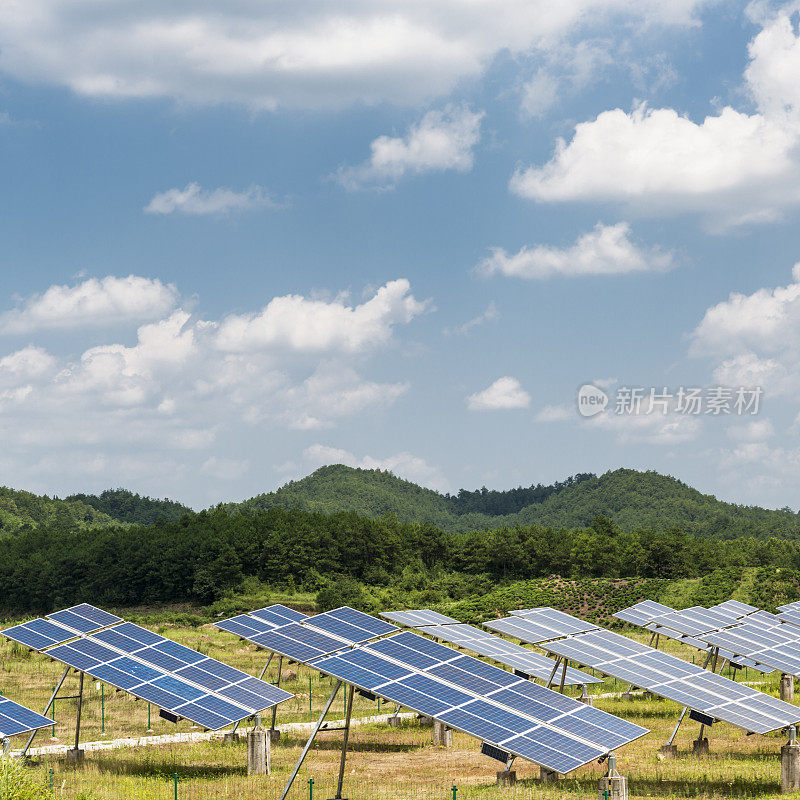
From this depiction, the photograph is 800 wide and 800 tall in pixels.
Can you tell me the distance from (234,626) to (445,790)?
17.5 metres

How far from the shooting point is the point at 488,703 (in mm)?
25172

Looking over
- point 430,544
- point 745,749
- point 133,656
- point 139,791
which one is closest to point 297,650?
point 133,656

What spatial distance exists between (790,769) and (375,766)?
12952 millimetres

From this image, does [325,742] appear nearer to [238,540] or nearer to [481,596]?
[481,596]

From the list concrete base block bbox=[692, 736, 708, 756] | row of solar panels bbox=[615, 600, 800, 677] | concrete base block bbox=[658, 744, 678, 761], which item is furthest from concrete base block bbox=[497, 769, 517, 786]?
row of solar panels bbox=[615, 600, 800, 677]

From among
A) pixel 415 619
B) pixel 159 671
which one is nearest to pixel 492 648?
pixel 415 619

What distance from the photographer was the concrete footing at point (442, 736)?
35094 millimetres

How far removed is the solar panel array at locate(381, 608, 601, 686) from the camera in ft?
134

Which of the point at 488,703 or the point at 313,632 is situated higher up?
the point at 313,632

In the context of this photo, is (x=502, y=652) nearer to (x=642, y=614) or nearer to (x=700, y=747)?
(x=700, y=747)

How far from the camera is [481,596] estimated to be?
3932 inches

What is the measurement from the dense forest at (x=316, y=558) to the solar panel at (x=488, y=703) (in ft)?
245

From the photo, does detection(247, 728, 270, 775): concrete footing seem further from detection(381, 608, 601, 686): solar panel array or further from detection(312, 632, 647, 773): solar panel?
detection(381, 608, 601, 686): solar panel array

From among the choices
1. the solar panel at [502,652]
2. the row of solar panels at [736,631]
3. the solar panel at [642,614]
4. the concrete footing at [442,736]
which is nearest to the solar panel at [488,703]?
the concrete footing at [442,736]
